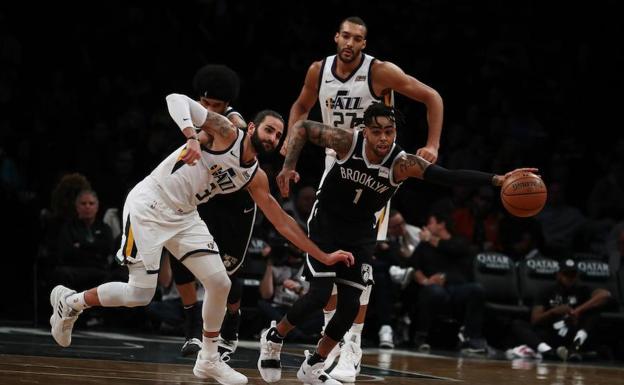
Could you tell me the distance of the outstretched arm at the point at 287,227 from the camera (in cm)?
698

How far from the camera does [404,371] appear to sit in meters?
9.02

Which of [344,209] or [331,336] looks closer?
[331,336]

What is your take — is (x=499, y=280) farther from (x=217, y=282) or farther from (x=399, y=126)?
(x=217, y=282)

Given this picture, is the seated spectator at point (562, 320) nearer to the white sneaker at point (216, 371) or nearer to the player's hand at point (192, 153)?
the white sneaker at point (216, 371)

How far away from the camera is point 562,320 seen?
12.4 m

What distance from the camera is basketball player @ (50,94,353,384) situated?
7125 mm

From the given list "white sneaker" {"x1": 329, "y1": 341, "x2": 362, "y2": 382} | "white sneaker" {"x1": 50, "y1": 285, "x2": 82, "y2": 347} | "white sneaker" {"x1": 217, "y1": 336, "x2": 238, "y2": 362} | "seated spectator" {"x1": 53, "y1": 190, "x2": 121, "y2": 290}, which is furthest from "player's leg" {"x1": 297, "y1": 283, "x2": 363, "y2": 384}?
"seated spectator" {"x1": 53, "y1": 190, "x2": 121, "y2": 290}

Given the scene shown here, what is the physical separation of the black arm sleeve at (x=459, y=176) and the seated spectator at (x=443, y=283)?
5395mm

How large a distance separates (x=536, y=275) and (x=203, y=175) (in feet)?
22.0

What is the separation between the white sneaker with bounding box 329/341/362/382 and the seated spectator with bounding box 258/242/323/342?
3.57 m

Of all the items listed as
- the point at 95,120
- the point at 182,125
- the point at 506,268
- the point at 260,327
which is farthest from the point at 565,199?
the point at 182,125

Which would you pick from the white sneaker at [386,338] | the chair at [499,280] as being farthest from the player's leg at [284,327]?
the chair at [499,280]

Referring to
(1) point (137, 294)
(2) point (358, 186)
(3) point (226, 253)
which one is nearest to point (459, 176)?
(2) point (358, 186)

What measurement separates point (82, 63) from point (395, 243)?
16.1 feet
